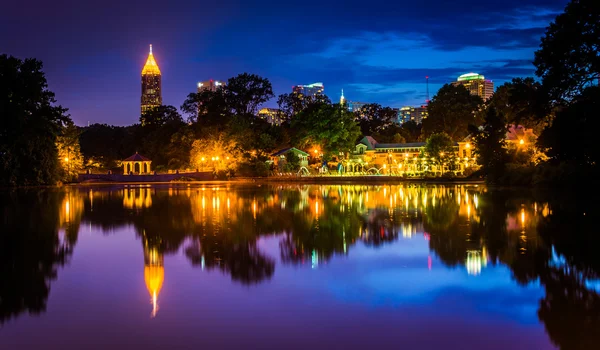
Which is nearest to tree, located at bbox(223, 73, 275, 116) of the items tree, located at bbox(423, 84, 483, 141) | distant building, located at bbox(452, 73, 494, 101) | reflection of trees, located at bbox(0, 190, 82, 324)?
tree, located at bbox(423, 84, 483, 141)

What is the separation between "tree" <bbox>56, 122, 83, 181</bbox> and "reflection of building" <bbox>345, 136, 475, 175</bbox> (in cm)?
3034

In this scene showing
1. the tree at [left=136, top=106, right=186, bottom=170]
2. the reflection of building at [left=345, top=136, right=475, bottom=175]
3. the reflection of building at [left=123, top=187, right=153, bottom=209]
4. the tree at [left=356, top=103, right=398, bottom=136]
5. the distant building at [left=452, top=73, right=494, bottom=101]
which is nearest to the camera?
the reflection of building at [left=123, top=187, right=153, bottom=209]

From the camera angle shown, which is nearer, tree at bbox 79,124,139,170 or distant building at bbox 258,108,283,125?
tree at bbox 79,124,139,170

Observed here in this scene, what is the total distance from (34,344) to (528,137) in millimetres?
47327

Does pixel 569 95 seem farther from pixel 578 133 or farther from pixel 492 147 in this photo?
pixel 492 147

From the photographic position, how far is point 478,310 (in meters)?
7.55

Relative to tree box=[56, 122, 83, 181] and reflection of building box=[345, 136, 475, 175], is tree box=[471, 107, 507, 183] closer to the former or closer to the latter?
reflection of building box=[345, 136, 475, 175]

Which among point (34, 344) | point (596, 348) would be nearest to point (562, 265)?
point (596, 348)

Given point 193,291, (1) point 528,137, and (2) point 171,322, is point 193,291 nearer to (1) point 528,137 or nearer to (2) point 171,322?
(2) point 171,322

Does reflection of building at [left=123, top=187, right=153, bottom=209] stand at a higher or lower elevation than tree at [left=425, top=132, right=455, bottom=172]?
lower

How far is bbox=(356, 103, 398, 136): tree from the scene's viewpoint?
89375mm

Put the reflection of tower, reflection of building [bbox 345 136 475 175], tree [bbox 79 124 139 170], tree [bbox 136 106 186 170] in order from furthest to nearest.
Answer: tree [bbox 79 124 139 170], tree [bbox 136 106 186 170], reflection of building [bbox 345 136 475 175], the reflection of tower

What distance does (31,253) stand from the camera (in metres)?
12.0

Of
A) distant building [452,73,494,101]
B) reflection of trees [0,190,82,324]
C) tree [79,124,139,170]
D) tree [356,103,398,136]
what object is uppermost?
distant building [452,73,494,101]
